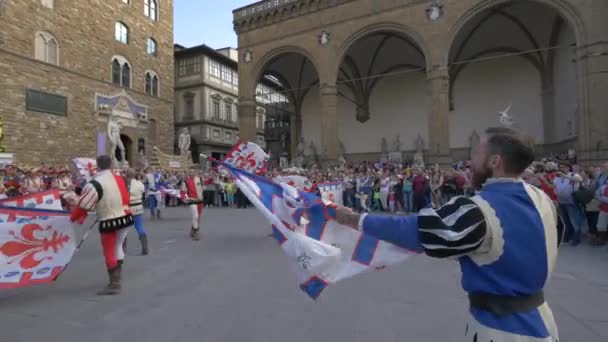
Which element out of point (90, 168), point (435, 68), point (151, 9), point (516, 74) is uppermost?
point (151, 9)

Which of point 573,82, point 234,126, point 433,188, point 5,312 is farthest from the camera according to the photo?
point 234,126

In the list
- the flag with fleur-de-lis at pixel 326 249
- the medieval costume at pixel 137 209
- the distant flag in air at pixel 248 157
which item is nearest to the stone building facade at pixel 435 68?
the distant flag in air at pixel 248 157

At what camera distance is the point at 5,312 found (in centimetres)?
488

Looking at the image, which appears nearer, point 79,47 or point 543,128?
point 543,128

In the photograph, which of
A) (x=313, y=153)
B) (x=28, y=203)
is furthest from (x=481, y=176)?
(x=313, y=153)

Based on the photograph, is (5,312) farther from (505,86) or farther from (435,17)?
(505,86)

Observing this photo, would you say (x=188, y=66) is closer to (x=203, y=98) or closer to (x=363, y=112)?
(x=203, y=98)

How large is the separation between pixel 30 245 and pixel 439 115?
74.3ft

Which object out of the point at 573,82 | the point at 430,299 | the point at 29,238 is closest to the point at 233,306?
the point at 430,299

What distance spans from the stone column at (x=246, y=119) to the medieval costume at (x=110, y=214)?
24650mm

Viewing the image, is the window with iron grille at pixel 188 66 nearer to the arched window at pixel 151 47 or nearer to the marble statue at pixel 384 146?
the arched window at pixel 151 47

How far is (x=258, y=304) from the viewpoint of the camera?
500 centimetres

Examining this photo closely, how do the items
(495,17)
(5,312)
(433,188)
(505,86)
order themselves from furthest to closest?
(505,86) → (495,17) → (433,188) → (5,312)

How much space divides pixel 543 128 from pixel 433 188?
16624 millimetres
